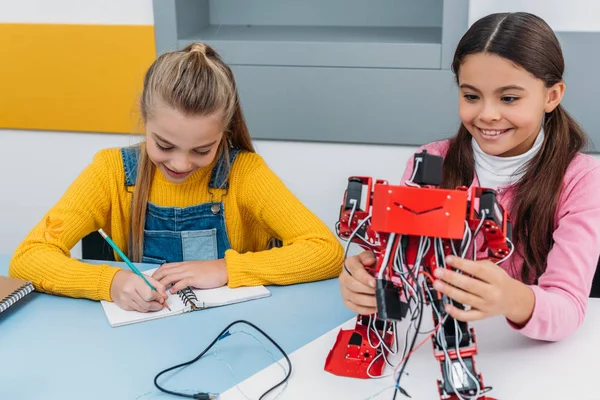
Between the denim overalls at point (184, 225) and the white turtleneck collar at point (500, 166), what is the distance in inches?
19.7

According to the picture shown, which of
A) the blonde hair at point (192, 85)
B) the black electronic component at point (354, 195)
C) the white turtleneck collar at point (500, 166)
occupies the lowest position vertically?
the white turtleneck collar at point (500, 166)

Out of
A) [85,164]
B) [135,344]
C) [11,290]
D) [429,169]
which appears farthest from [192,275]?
[85,164]

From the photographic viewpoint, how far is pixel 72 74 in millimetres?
2301

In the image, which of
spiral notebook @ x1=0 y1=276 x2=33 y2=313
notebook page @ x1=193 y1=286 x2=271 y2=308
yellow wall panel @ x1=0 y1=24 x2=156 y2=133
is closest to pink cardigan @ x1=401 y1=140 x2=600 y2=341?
notebook page @ x1=193 y1=286 x2=271 y2=308

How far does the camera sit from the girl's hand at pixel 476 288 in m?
0.84

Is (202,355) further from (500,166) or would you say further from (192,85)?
(500,166)

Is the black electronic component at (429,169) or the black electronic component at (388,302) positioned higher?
the black electronic component at (429,169)

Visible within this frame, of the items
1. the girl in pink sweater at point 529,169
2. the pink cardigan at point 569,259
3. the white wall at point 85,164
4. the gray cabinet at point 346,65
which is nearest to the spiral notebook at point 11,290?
the girl in pink sweater at point 529,169

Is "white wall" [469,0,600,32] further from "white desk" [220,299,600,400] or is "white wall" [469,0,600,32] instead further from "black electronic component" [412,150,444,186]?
"black electronic component" [412,150,444,186]

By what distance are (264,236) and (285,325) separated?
46 cm

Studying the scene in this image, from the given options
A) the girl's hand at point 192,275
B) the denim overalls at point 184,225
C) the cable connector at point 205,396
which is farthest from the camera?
the denim overalls at point 184,225

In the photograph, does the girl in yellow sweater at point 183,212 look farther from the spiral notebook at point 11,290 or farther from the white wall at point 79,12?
the white wall at point 79,12

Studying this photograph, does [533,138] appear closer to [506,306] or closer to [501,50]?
[501,50]

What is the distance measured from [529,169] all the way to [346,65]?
3.11 ft
